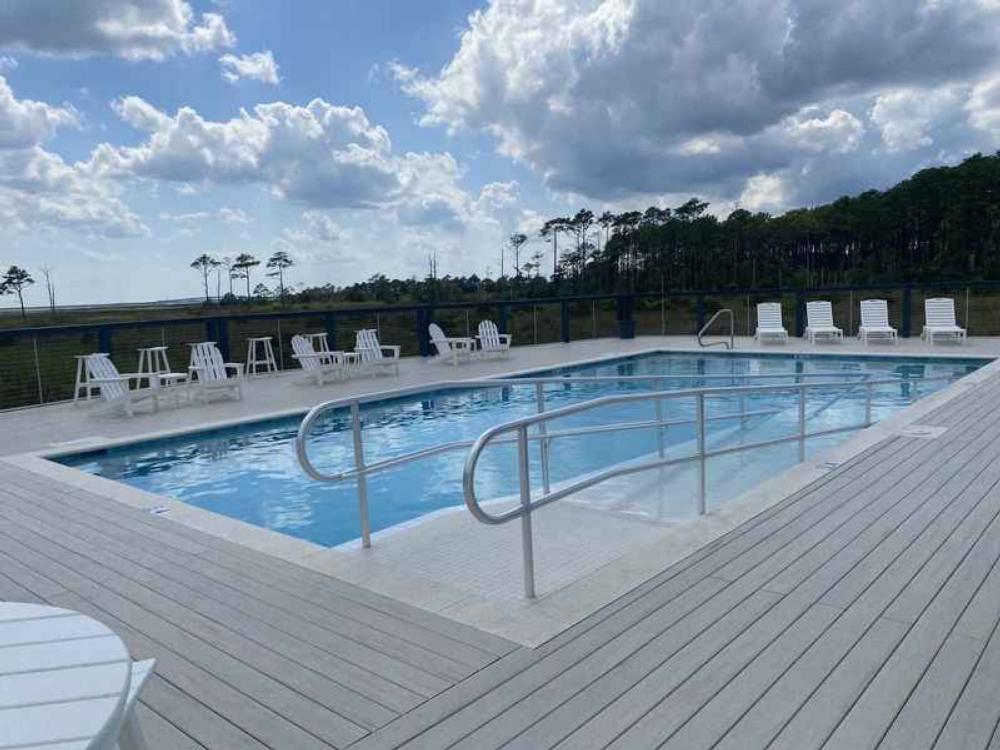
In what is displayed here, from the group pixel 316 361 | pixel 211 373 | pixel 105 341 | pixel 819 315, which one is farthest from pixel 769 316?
pixel 105 341

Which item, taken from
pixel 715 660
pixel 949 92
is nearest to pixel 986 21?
pixel 949 92

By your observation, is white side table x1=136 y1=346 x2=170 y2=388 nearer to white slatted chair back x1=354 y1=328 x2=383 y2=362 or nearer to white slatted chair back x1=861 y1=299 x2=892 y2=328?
white slatted chair back x1=354 y1=328 x2=383 y2=362

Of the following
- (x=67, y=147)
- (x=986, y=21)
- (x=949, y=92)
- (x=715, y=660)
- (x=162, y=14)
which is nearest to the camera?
(x=715, y=660)

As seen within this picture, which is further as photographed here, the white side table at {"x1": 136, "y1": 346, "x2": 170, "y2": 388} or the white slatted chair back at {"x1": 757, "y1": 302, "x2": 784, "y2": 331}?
the white slatted chair back at {"x1": 757, "y1": 302, "x2": 784, "y2": 331}

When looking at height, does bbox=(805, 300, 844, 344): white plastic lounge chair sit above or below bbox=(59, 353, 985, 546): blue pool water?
above

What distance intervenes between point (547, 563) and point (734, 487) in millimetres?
2508

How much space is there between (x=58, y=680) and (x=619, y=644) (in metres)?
1.65

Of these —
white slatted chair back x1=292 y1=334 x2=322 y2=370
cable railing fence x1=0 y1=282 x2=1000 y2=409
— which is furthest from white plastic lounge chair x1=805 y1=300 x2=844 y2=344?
white slatted chair back x1=292 y1=334 x2=322 y2=370

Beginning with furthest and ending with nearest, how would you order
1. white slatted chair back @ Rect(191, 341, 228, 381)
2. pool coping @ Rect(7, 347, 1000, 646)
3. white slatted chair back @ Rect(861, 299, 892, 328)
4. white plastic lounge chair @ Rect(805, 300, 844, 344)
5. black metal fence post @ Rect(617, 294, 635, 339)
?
black metal fence post @ Rect(617, 294, 635, 339)
white plastic lounge chair @ Rect(805, 300, 844, 344)
white slatted chair back @ Rect(861, 299, 892, 328)
white slatted chair back @ Rect(191, 341, 228, 381)
pool coping @ Rect(7, 347, 1000, 646)

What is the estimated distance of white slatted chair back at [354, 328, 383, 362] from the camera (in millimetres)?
11562

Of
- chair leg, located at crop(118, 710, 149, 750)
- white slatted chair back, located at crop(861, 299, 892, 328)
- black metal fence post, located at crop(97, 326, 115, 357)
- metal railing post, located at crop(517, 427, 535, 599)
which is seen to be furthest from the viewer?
white slatted chair back, located at crop(861, 299, 892, 328)

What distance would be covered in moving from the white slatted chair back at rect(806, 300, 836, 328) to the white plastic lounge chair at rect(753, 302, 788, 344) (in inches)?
Result: 23.9

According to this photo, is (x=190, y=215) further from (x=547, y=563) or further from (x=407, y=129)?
(x=547, y=563)

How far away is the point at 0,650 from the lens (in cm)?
138
